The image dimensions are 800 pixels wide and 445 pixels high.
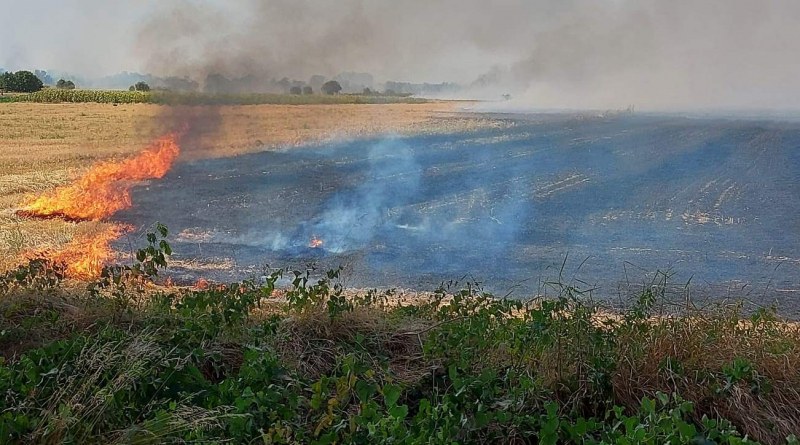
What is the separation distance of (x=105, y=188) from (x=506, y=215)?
827cm

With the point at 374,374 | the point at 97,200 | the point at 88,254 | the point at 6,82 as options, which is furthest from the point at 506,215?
the point at 6,82

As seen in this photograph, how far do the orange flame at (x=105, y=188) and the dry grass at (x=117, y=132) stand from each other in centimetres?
35

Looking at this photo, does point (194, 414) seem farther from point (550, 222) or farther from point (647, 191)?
point (647, 191)

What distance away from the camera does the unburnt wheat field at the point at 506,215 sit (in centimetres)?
864

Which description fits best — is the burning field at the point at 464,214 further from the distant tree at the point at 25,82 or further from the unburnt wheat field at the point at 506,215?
the distant tree at the point at 25,82

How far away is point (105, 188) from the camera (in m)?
13.3

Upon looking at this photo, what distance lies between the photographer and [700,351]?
13.1 ft

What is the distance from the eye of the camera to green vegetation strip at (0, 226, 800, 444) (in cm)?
293

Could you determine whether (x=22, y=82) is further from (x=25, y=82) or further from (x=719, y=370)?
(x=719, y=370)

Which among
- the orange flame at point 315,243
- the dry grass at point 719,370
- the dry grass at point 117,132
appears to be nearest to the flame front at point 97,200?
the dry grass at point 117,132

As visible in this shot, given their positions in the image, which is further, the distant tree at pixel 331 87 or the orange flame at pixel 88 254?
the distant tree at pixel 331 87

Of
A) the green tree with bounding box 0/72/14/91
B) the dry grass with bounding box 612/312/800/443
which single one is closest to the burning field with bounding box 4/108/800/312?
the dry grass with bounding box 612/312/800/443

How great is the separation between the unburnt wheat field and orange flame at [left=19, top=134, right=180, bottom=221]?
1.23ft

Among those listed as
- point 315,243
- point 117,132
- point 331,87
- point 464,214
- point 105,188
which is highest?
point 331,87
